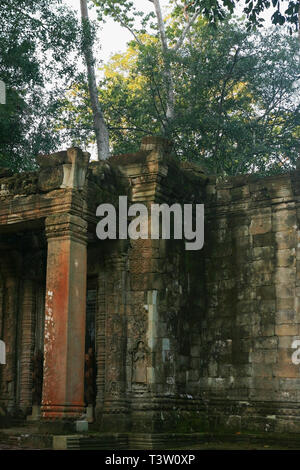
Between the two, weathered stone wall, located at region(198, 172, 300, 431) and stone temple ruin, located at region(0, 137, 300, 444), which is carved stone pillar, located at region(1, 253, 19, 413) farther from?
weathered stone wall, located at region(198, 172, 300, 431)

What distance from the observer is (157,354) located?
11250 mm

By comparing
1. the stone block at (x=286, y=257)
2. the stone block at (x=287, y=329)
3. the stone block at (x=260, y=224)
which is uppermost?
the stone block at (x=260, y=224)

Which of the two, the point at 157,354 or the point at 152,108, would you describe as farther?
the point at 152,108

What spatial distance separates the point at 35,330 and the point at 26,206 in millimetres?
3218

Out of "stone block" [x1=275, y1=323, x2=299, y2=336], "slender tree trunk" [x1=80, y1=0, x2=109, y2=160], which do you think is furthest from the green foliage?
"stone block" [x1=275, y1=323, x2=299, y2=336]

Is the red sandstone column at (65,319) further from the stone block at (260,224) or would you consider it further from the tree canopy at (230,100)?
the tree canopy at (230,100)

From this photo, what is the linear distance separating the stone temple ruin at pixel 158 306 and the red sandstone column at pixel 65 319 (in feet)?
0.08

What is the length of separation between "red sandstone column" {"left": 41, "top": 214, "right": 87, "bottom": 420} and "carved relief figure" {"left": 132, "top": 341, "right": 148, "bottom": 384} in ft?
4.13

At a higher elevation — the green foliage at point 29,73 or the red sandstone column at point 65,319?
the green foliage at point 29,73

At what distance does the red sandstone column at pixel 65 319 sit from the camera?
32.7 ft

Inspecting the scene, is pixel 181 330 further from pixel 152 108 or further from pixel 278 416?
pixel 152 108

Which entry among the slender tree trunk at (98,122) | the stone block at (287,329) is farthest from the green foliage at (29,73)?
the stone block at (287,329)
